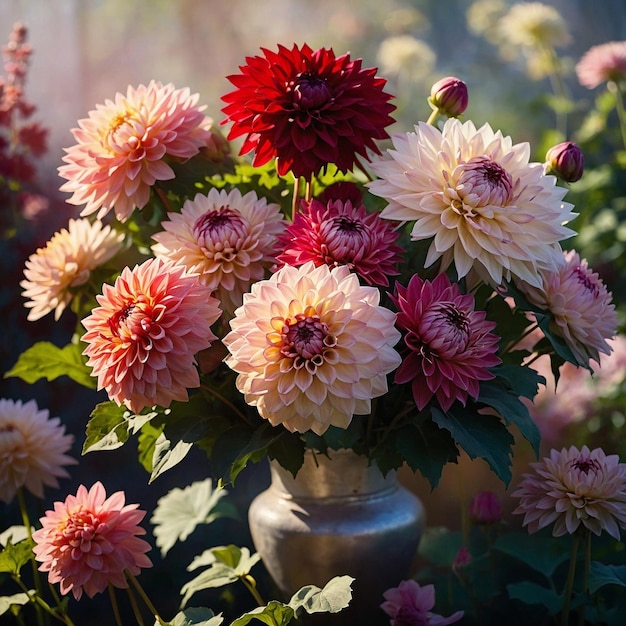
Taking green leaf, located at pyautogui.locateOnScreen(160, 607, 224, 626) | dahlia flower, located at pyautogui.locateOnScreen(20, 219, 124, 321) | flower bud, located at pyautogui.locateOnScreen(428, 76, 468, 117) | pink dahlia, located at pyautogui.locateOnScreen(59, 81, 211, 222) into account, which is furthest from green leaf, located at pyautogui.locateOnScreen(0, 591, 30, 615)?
flower bud, located at pyautogui.locateOnScreen(428, 76, 468, 117)

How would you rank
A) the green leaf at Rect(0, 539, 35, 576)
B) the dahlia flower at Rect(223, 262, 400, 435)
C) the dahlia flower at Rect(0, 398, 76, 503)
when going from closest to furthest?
the dahlia flower at Rect(223, 262, 400, 435) < the green leaf at Rect(0, 539, 35, 576) < the dahlia flower at Rect(0, 398, 76, 503)

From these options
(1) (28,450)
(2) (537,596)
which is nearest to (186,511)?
(1) (28,450)

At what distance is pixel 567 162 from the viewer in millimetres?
771

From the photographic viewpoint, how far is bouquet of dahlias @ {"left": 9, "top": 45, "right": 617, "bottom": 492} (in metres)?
0.62

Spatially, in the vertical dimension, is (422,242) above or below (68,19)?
below

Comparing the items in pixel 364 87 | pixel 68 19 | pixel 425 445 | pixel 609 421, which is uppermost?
pixel 68 19

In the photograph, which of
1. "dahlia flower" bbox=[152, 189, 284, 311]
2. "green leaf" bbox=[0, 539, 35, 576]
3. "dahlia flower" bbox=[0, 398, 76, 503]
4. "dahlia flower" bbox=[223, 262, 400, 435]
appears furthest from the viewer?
"dahlia flower" bbox=[0, 398, 76, 503]

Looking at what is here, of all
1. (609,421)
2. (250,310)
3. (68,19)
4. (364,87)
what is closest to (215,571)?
(250,310)

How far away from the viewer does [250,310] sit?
623 millimetres

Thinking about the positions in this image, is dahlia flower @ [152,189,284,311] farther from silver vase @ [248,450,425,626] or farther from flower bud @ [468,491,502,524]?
flower bud @ [468,491,502,524]

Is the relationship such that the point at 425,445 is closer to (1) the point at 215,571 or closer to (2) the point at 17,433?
(1) the point at 215,571

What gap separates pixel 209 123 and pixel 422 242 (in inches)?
9.9

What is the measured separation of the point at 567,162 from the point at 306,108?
258mm

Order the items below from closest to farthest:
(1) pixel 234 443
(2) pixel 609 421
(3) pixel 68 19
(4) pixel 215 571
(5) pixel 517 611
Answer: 1. (1) pixel 234 443
2. (4) pixel 215 571
3. (5) pixel 517 611
4. (2) pixel 609 421
5. (3) pixel 68 19
